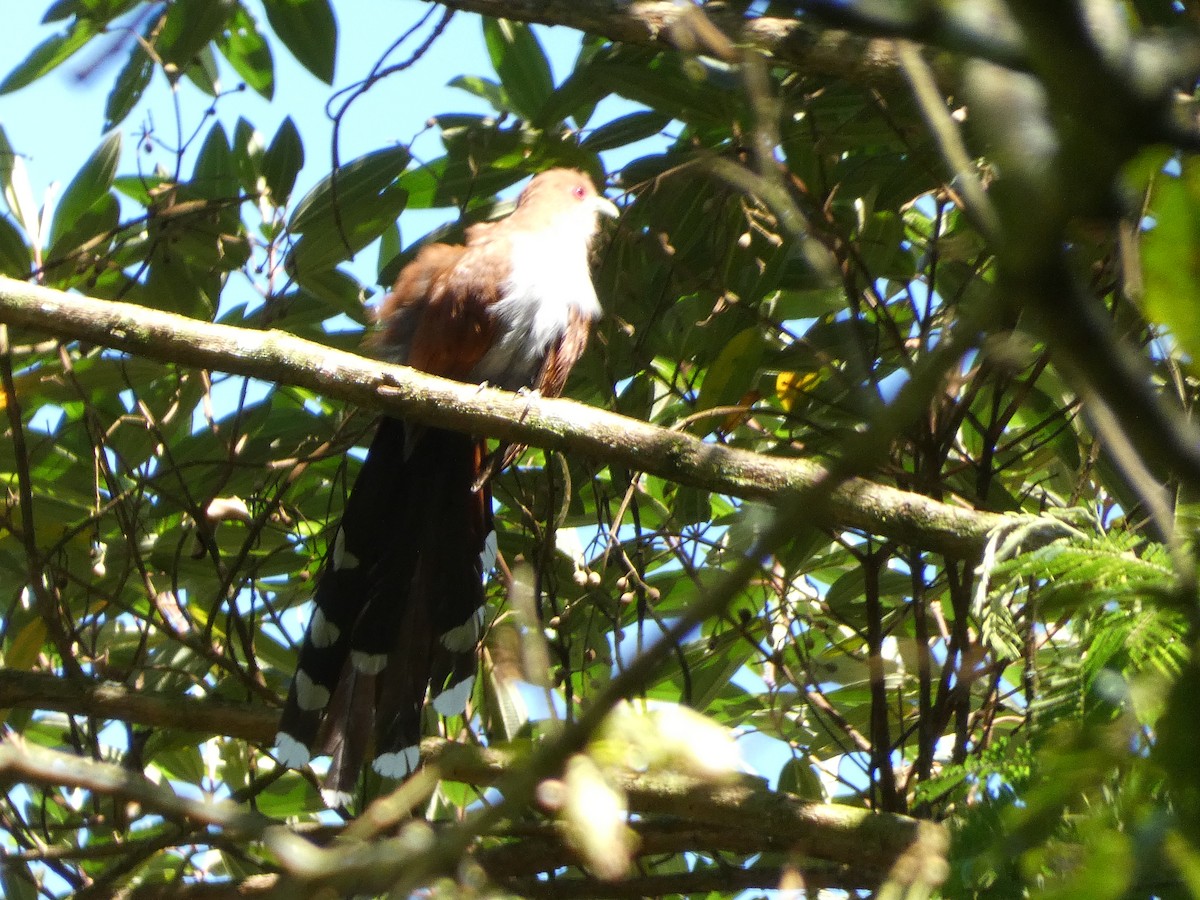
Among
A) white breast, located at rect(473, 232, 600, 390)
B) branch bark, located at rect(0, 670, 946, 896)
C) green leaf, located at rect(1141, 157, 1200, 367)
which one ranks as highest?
white breast, located at rect(473, 232, 600, 390)

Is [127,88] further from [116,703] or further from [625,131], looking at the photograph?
[116,703]

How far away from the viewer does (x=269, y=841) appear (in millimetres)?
763

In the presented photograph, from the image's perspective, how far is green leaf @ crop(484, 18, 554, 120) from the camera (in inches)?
123

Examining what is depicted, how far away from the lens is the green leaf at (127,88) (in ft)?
10.2

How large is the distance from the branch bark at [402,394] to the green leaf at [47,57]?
4.16 feet

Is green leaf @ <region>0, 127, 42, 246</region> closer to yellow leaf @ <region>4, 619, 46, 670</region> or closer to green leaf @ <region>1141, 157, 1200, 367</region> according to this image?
yellow leaf @ <region>4, 619, 46, 670</region>

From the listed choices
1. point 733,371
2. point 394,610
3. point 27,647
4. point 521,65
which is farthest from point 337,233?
point 27,647

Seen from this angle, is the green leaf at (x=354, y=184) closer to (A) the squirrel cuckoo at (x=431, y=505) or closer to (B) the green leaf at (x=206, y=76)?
(A) the squirrel cuckoo at (x=431, y=505)

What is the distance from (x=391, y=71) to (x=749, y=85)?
1878mm

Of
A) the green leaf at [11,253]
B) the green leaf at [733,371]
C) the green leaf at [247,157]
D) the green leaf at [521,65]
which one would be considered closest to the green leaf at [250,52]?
the green leaf at [247,157]

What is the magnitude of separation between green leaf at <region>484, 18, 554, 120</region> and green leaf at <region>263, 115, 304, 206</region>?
559 mm

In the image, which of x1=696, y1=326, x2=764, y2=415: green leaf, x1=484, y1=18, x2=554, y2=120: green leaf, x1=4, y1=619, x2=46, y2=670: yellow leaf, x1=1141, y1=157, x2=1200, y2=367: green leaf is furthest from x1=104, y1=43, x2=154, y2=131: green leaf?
x1=1141, y1=157, x2=1200, y2=367: green leaf

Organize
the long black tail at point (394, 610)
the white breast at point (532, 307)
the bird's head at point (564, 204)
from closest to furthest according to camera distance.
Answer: the long black tail at point (394, 610), the white breast at point (532, 307), the bird's head at point (564, 204)

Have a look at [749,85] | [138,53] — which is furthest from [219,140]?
[749,85]
